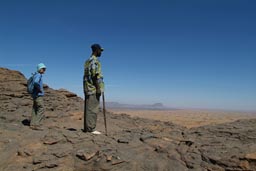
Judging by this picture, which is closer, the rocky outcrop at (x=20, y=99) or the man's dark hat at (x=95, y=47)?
the man's dark hat at (x=95, y=47)

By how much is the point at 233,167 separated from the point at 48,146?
14.3 ft

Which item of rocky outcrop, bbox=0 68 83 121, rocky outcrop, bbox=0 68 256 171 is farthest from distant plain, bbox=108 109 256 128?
rocky outcrop, bbox=0 68 256 171

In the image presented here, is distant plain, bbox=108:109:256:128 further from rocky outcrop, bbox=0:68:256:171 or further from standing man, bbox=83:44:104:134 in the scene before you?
standing man, bbox=83:44:104:134

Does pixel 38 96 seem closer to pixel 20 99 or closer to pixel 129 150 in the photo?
pixel 129 150

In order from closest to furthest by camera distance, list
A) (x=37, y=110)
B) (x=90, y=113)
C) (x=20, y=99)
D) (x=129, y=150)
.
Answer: (x=129, y=150) → (x=90, y=113) → (x=37, y=110) → (x=20, y=99)

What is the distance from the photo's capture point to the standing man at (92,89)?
310 inches

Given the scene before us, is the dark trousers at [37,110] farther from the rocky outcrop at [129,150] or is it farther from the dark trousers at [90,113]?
the dark trousers at [90,113]

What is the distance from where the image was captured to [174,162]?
626 centimetres

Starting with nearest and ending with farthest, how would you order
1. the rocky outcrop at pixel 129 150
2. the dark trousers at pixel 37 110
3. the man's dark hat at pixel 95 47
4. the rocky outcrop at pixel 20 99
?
1. the rocky outcrop at pixel 129 150
2. the man's dark hat at pixel 95 47
3. the dark trousers at pixel 37 110
4. the rocky outcrop at pixel 20 99

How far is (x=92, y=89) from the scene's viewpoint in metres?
7.93

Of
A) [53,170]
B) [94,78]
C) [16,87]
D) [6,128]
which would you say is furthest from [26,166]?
[16,87]

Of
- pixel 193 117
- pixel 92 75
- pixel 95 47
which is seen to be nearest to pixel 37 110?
pixel 92 75

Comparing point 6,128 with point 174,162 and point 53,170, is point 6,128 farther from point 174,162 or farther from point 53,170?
point 174,162

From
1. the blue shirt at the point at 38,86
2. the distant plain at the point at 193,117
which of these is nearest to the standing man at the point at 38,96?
the blue shirt at the point at 38,86
